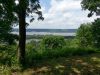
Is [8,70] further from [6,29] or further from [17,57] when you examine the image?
[6,29]

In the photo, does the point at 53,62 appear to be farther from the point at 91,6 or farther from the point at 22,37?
the point at 91,6

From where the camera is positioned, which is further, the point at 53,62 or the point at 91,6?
the point at 91,6

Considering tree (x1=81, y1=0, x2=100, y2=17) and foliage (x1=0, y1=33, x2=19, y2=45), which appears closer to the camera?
foliage (x1=0, y1=33, x2=19, y2=45)

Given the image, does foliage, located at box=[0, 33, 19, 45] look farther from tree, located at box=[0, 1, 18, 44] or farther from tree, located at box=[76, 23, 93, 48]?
tree, located at box=[76, 23, 93, 48]

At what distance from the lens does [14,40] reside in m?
19.4

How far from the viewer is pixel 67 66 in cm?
1797

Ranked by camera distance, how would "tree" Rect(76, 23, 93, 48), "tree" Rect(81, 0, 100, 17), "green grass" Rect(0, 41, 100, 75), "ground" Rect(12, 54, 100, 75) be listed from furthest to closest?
1. "tree" Rect(76, 23, 93, 48)
2. "tree" Rect(81, 0, 100, 17)
3. "green grass" Rect(0, 41, 100, 75)
4. "ground" Rect(12, 54, 100, 75)

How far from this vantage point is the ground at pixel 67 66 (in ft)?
56.8

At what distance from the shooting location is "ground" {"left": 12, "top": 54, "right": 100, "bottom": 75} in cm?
1731

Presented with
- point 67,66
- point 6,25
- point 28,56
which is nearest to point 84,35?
point 28,56

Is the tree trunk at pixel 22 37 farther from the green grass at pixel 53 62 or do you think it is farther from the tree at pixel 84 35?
the tree at pixel 84 35

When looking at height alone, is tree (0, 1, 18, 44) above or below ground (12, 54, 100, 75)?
above

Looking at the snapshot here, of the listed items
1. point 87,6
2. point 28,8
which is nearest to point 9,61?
point 28,8

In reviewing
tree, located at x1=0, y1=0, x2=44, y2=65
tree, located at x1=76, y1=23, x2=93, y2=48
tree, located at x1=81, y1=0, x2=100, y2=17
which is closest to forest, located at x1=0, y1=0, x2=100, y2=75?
tree, located at x1=0, y1=0, x2=44, y2=65
